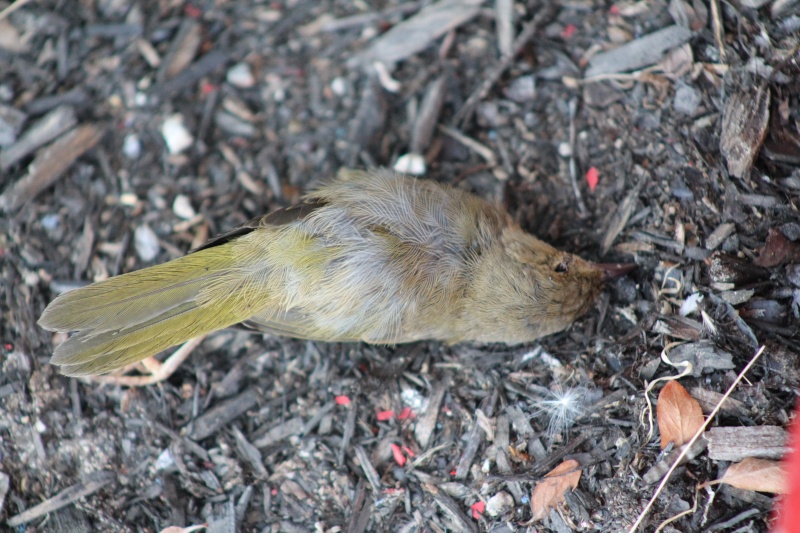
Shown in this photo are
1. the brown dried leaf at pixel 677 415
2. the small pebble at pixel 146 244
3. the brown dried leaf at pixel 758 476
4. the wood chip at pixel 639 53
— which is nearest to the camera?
the brown dried leaf at pixel 758 476

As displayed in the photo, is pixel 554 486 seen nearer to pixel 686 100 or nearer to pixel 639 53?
pixel 686 100

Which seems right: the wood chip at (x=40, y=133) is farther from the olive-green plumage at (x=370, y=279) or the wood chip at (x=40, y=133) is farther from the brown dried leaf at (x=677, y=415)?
the brown dried leaf at (x=677, y=415)

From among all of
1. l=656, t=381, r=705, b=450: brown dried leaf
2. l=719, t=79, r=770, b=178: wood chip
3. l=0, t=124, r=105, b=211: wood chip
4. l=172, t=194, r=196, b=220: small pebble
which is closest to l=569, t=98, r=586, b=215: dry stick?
l=719, t=79, r=770, b=178: wood chip

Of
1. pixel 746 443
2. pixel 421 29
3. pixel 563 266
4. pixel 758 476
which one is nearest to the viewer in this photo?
pixel 758 476

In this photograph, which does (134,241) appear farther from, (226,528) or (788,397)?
(788,397)

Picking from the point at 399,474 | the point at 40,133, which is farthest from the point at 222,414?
the point at 40,133

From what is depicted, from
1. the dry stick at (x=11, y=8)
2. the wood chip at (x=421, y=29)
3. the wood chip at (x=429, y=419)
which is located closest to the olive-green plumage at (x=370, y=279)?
the wood chip at (x=429, y=419)

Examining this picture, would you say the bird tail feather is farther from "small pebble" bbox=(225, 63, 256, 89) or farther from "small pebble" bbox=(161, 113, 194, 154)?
"small pebble" bbox=(225, 63, 256, 89)

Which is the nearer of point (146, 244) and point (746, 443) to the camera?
point (746, 443)
